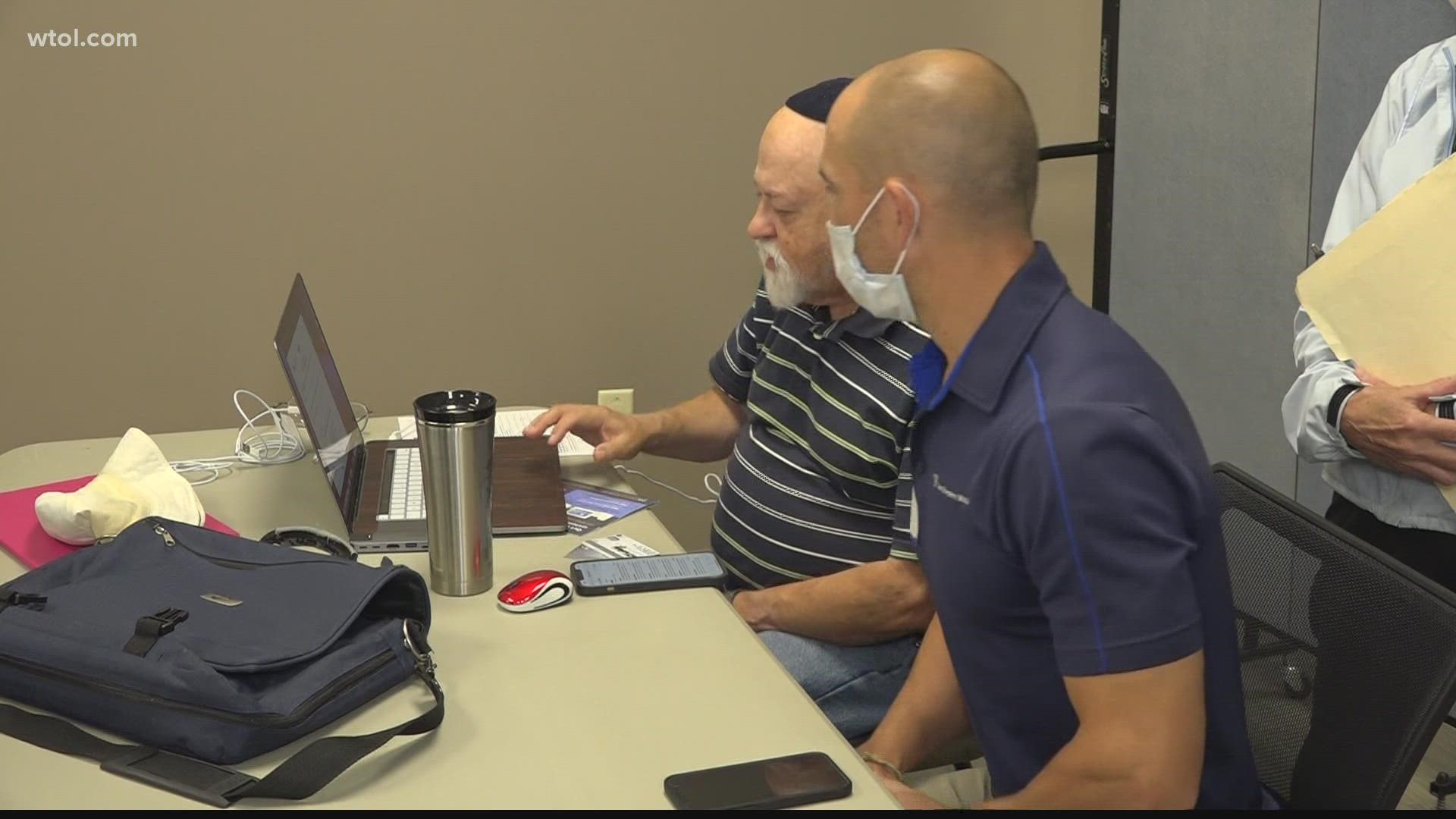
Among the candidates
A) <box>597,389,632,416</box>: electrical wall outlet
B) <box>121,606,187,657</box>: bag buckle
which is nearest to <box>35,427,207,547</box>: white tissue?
<box>121,606,187,657</box>: bag buckle

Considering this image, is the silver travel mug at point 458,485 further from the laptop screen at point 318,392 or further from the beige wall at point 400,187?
the beige wall at point 400,187

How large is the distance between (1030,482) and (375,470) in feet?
4.02

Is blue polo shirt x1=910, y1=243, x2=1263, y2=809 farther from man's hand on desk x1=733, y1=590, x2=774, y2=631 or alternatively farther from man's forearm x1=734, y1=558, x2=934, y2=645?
man's hand on desk x1=733, y1=590, x2=774, y2=631

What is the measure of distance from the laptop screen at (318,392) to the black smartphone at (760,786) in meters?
0.81

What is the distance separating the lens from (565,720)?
1312mm

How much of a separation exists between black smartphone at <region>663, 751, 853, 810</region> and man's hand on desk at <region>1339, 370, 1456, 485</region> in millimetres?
991

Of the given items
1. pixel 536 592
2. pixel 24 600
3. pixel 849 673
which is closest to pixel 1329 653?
pixel 849 673

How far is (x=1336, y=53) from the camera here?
272 cm

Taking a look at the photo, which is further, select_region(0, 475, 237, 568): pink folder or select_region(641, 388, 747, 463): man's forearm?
select_region(641, 388, 747, 463): man's forearm

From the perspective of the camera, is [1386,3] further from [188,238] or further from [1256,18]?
[188,238]

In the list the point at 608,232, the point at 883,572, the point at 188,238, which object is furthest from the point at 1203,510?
the point at 188,238

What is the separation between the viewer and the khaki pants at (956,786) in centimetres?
156

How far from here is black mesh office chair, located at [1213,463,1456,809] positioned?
47.7 inches

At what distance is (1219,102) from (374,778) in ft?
8.11
